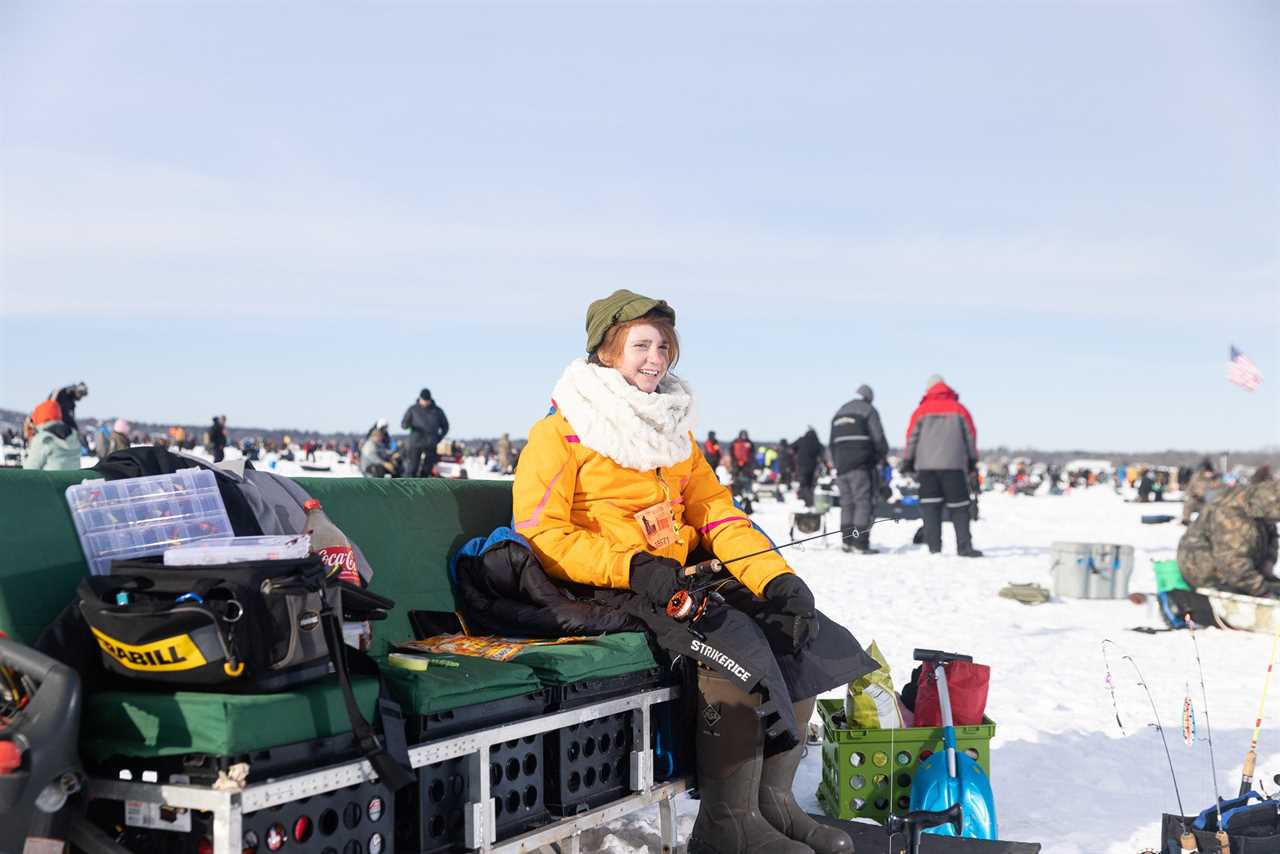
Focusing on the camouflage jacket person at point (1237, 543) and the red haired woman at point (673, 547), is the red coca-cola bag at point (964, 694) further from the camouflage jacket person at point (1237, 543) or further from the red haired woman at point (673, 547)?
the camouflage jacket person at point (1237, 543)

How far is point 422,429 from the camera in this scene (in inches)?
751

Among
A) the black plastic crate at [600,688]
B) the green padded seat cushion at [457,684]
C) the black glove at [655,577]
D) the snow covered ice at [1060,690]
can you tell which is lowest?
the snow covered ice at [1060,690]

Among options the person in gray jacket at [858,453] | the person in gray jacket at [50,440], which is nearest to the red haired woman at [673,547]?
the person in gray jacket at [50,440]

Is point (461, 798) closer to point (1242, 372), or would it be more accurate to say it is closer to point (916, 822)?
point (916, 822)

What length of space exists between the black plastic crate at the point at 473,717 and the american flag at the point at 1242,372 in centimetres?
2251

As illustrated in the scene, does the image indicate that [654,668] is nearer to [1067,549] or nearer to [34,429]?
[1067,549]

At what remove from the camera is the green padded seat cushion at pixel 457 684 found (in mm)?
2904

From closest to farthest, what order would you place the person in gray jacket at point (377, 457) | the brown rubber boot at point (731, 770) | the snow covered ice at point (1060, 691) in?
the brown rubber boot at point (731, 770) < the snow covered ice at point (1060, 691) < the person in gray jacket at point (377, 457)

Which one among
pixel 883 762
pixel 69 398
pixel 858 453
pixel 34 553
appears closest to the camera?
pixel 34 553

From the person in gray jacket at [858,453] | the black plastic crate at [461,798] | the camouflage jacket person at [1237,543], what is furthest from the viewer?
the person in gray jacket at [858,453]

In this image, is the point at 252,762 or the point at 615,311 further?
the point at 615,311

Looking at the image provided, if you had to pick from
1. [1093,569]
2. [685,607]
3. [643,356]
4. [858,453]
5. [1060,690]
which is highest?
[643,356]

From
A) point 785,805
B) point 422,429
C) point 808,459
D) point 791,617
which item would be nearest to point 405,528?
point 791,617

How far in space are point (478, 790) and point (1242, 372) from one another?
23.3 m
